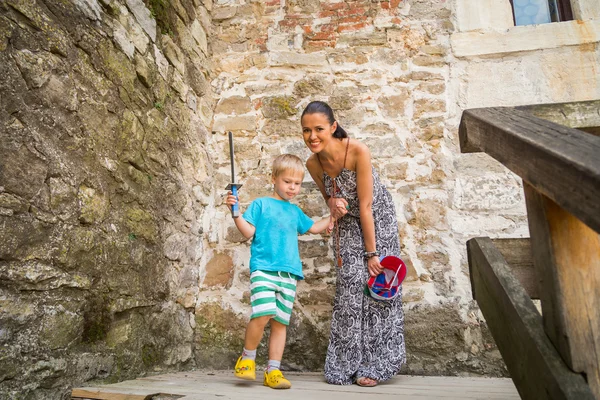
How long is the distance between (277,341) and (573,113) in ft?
6.37

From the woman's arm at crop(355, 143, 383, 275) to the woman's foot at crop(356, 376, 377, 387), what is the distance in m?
0.58

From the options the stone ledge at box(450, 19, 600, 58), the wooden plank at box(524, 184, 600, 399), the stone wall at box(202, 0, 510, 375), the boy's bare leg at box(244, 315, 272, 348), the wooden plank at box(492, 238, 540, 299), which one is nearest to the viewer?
the wooden plank at box(524, 184, 600, 399)

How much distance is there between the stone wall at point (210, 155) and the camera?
1.92 metres

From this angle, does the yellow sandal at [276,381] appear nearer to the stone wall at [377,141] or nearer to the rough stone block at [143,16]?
the stone wall at [377,141]

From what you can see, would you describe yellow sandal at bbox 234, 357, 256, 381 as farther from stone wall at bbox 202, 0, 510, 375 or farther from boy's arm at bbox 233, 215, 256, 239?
stone wall at bbox 202, 0, 510, 375

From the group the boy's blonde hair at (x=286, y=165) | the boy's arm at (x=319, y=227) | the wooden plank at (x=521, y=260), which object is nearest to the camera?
the wooden plank at (x=521, y=260)

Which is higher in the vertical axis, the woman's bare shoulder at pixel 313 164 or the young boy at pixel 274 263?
the woman's bare shoulder at pixel 313 164

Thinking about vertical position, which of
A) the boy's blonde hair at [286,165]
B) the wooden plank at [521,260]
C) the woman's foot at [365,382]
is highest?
the boy's blonde hair at [286,165]

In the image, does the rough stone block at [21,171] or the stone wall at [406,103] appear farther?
the stone wall at [406,103]

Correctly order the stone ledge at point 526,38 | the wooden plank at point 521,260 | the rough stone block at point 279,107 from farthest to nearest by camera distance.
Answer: the rough stone block at point 279,107 → the stone ledge at point 526,38 → the wooden plank at point 521,260

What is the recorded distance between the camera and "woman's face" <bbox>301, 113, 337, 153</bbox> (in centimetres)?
279

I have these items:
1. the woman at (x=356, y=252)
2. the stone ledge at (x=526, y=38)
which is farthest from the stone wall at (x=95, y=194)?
the stone ledge at (x=526, y=38)

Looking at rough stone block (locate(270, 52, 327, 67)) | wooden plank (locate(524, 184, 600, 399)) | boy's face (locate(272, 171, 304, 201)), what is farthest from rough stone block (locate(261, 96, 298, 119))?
wooden plank (locate(524, 184, 600, 399))

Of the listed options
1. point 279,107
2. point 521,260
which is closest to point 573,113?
point 521,260
